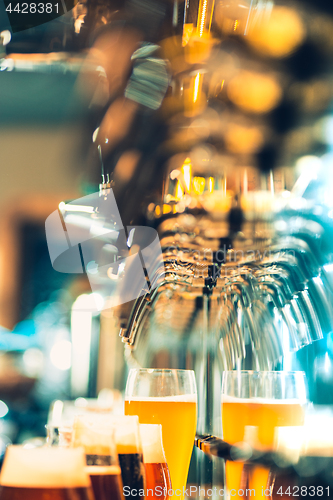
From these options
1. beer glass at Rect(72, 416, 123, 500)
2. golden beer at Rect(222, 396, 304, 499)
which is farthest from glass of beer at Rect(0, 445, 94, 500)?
golden beer at Rect(222, 396, 304, 499)

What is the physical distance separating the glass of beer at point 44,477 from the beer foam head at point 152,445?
1.05 ft

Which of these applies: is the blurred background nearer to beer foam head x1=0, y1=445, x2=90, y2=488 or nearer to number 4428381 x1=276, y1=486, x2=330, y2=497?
number 4428381 x1=276, y1=486, x2=330, y2=497

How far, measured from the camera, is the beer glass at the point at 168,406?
0.91m

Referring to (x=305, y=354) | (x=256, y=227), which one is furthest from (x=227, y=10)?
(x=305, y=354)

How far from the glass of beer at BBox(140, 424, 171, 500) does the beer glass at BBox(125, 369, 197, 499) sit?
0.16 m

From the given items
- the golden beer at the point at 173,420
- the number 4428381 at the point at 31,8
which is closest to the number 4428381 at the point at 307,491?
the golden beer at the point at 173,420

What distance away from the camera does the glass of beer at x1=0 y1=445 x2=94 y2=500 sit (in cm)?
41

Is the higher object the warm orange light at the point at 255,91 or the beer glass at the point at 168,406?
the warm orange light at the point at 255,91

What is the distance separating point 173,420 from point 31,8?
0.86 m

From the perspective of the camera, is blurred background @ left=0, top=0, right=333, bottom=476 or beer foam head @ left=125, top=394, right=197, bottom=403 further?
beer foam head @ left=125, top=394, right=197, bottom=403

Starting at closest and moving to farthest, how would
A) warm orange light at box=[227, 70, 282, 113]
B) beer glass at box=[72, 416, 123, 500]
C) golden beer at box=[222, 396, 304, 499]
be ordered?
beer glass at box=[72, 416, 123, 500] → warm orange light at box=[227, 70, 282, 113] → golden beer at box=[222, 396, 304, 499]

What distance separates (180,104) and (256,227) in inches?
13.0

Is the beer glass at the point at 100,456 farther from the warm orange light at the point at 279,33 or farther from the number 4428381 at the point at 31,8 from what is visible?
the number 4428381 at the point at 31,8

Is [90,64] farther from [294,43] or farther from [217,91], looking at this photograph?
[294,43]
